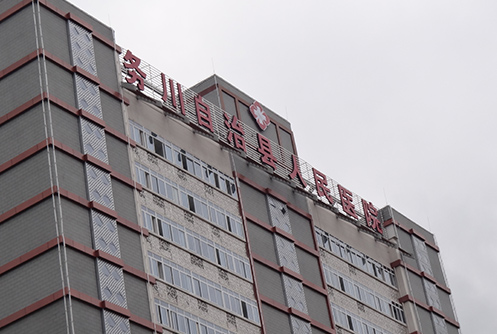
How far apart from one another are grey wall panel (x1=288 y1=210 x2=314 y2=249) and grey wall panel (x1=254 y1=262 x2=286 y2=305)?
5724mm

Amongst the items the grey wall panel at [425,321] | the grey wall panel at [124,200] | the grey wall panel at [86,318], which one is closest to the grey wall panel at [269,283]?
the grey wall panel at [124,200]

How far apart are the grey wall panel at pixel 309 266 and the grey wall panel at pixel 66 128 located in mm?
22474

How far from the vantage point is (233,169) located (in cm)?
8612

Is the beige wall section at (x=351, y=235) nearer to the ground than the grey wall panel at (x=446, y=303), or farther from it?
farther from it

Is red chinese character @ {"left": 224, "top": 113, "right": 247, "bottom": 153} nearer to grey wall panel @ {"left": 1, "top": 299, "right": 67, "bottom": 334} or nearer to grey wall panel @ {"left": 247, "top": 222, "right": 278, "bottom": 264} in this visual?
grey wall panel @ {"left": 247, "top": 222, "right": 278, "bottom": 264}

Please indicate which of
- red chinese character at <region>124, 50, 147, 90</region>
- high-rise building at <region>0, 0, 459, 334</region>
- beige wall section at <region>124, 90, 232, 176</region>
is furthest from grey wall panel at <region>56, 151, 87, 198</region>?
red chinese character at <region>124, 50, 147, 90</region>

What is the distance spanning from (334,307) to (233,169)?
44.1 feet

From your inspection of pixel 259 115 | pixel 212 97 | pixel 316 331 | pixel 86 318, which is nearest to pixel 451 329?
pixel 316 331

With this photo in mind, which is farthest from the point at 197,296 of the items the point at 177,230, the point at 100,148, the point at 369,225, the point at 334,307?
the point at 369,225

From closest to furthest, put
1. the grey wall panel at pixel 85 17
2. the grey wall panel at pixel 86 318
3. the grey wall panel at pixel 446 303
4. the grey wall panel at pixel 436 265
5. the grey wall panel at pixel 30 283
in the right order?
the grey wall panel at pixel 86 318 → the grey wall panel at pixel 30 283 → the grey wall panel at pixel 85 17 → the grey wall panel at pixel 446 303 → the grey wall panel at pixel 436 265

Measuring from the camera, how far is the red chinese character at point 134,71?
262ft

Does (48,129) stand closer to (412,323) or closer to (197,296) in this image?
(197,296)

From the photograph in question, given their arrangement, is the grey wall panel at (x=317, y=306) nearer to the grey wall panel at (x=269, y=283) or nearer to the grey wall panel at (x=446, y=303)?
the grey wall panel at (x=269, y=283)

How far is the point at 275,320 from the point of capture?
8206 cm
